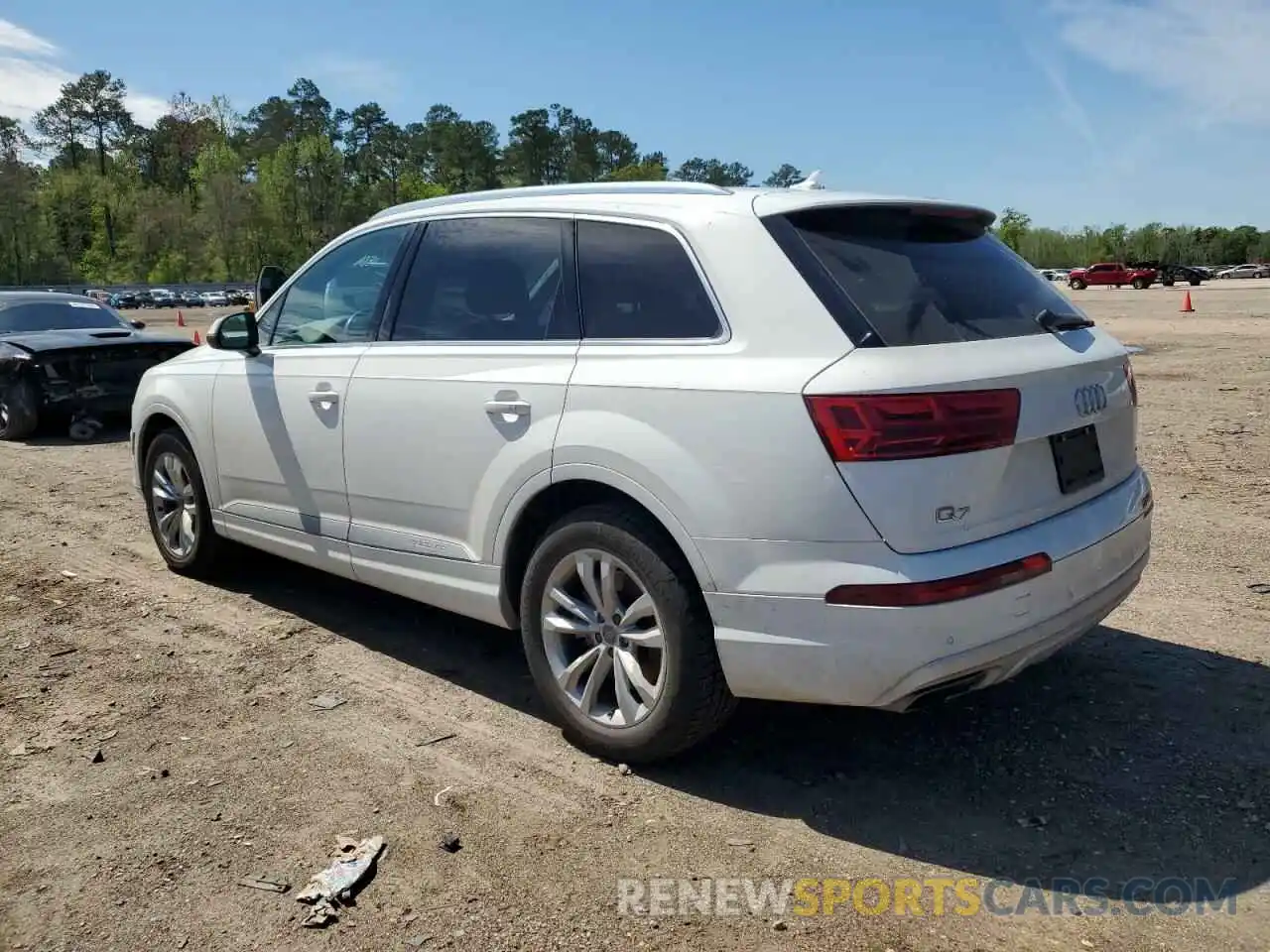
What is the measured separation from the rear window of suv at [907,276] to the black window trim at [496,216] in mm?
802

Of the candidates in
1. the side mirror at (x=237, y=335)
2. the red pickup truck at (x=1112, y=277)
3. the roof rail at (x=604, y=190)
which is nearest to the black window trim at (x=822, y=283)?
the roof rail at (x=604, y=190)

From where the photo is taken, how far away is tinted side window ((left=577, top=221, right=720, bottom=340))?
10.7 ft

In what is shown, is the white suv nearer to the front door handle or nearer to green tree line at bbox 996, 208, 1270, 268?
the front door handle

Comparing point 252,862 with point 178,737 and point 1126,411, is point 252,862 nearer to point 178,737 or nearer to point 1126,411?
point 178,737

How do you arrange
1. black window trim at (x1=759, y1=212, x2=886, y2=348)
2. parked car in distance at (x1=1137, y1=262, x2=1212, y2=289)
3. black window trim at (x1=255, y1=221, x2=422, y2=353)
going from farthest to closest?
1. parked car in distance at (x1=1137, y1=262, x2=1212, y2=289)
2. black window trim at (x1=255, y1=221, x2=422, y2=353)
3. black window trim at (x1=759, y1=212, x2=886, y2=348)

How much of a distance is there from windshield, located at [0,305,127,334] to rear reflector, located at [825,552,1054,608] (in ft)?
34.8

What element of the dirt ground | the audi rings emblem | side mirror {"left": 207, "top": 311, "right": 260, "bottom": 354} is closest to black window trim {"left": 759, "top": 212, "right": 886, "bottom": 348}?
the audi rings emblem

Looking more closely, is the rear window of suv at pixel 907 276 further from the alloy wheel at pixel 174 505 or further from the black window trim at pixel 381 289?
Result: the alloy wheel at pixel 174 505

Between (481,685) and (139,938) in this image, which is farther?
(481,685)

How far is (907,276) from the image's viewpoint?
10.4 ft

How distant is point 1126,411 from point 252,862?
3.18m

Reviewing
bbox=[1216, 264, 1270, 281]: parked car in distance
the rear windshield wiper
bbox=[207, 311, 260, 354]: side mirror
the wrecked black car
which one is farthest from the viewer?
bbox=[1216, 264, 1270, 281]: parked car in distance

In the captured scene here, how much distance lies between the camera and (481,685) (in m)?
4.19

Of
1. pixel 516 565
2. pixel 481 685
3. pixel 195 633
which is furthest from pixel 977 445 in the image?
pixel 195 633
